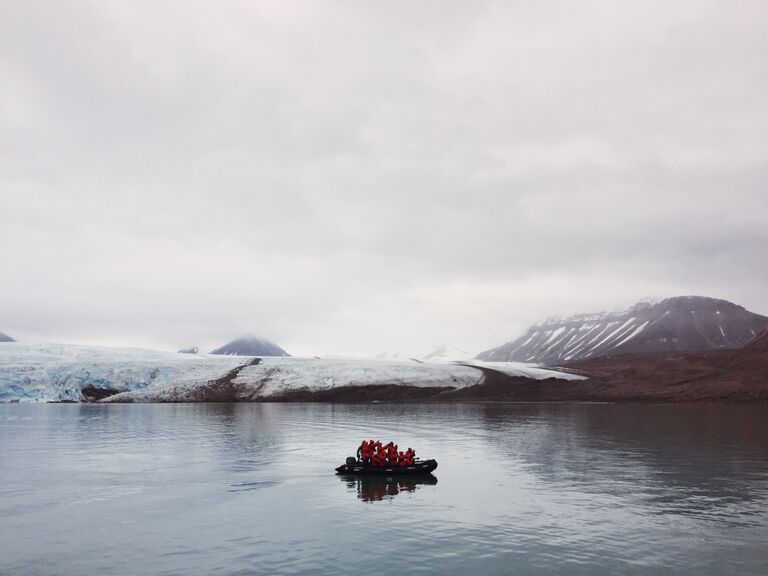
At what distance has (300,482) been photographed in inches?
1485

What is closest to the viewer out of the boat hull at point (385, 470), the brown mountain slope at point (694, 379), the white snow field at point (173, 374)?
the boat hull at point (385, 470)

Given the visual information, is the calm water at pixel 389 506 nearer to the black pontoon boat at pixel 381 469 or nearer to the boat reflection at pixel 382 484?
the boat reflection at pixel 382 484

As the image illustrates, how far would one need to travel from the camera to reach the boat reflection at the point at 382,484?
3482 cm

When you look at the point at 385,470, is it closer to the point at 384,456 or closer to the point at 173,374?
the point at 384,456

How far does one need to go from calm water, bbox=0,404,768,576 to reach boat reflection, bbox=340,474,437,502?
0.80 ft

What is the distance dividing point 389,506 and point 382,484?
6.39 meters

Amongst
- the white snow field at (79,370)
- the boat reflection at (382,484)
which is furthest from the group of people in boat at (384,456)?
the white snow field at (79,370)

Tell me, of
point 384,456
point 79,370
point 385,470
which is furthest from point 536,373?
point 385,470

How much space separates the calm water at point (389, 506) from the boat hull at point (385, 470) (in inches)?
57.0

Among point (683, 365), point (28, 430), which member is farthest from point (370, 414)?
point (683, 365)

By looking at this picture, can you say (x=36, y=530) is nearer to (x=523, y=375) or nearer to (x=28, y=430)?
(x=28, y=430)

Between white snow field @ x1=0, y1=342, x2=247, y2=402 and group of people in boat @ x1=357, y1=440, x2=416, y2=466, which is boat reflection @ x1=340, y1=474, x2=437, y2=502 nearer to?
group of people in boat @ x1=357, y1=440, x2=416, y2=466

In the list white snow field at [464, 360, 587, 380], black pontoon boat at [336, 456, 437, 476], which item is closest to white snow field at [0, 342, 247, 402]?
white snow field at [464, 360, 587, 380]

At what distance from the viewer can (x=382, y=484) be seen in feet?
126
